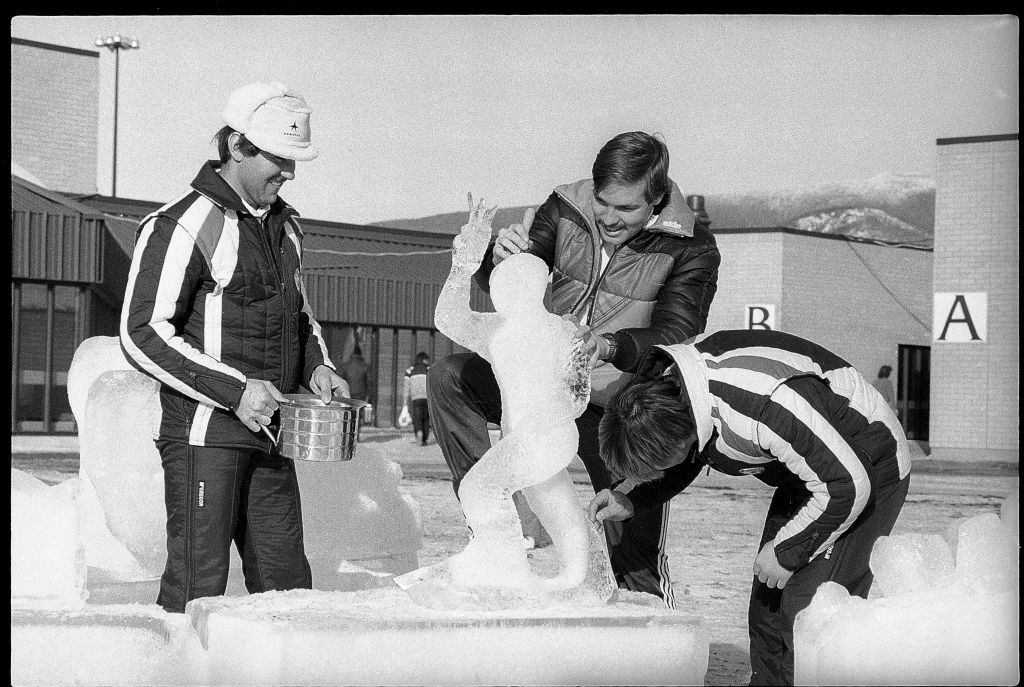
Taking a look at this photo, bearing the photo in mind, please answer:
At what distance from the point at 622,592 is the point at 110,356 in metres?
2.65

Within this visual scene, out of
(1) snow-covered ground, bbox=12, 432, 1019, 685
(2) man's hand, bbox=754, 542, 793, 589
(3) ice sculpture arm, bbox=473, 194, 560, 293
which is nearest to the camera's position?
(2) man's hand, bbox=754, 542, 793, 589

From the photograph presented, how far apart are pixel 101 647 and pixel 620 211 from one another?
1820mm

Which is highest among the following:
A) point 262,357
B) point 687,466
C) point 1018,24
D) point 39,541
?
point 1018,24

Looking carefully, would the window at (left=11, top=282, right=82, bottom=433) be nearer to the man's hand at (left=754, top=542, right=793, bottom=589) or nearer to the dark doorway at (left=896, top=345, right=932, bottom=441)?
the dark doorway at (left=896, top=345, right=932, bottom=441)

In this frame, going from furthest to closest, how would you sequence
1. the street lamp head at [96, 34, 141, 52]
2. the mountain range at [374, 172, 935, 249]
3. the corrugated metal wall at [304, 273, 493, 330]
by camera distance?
the mountain range at [374, 172, 935, 249]
the corrugated metal wall at [304, 273, 493, 330]
the street lamp head at [96, 34, 141, 52]

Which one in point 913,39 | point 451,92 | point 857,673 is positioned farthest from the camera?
point 451,92

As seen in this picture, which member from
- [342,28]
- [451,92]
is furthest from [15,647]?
[451,92]

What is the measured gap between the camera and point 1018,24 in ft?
13.0

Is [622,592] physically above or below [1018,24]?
below

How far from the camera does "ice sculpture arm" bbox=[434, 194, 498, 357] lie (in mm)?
3182

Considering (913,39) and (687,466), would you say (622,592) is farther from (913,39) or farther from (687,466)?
(913,39)

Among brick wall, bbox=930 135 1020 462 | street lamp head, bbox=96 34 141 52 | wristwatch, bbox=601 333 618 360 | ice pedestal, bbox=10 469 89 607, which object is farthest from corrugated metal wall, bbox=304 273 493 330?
wristwatch, bbox=601 333 618 360

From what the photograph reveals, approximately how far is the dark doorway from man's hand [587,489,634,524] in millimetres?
19213

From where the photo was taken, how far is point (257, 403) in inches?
133
